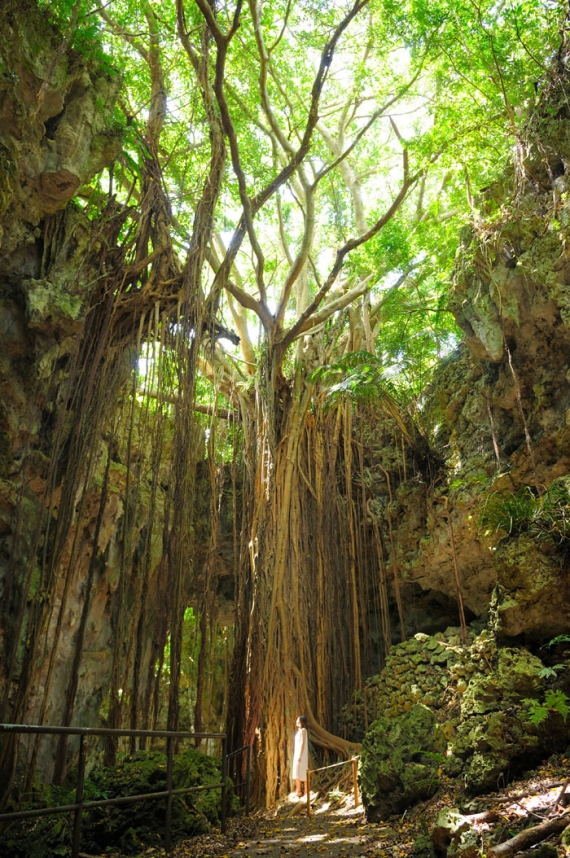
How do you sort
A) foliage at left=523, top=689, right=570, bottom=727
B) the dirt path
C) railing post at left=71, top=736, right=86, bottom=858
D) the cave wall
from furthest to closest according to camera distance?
the cave wall
the dirt path
foliage at left=523, top=689, right=570, bottom=727
railing post at left=71, top=736, right=86, bottom=858

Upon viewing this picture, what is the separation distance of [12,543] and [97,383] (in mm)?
1388

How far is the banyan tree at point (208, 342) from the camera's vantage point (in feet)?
15.4

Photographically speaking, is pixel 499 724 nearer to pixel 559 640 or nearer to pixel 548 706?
pixel 548 706

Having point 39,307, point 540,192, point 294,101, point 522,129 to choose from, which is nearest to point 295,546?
point 39,307

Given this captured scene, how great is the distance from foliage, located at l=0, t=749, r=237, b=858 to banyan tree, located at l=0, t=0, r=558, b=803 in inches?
18.2

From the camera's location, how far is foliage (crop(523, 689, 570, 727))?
282cm

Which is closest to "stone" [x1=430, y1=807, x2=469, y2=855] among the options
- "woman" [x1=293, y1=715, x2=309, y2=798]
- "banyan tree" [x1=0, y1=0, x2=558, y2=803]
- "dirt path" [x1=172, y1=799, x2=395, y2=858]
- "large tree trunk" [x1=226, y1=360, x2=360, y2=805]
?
"dirt path" [x1=172, y1=799, x2=395, y2=858]

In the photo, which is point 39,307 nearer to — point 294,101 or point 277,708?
point 277,708

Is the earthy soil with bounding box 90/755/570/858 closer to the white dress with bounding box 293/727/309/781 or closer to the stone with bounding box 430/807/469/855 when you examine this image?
the stone with bounding box 430/807/469/855

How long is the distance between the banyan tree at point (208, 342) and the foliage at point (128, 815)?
1.52 ft

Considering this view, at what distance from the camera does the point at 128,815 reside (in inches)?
127

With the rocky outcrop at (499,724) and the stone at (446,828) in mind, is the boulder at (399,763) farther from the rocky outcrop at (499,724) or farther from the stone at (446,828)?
the stone at (446,828)

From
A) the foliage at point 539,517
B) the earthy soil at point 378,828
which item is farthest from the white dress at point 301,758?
the foliage at point 539,517

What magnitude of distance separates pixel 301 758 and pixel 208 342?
368cm
